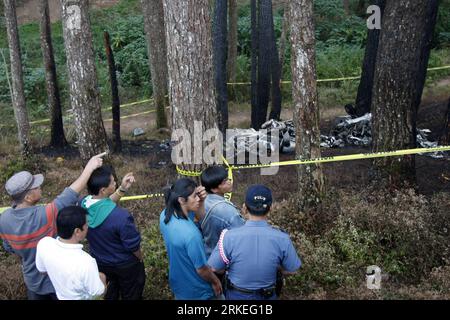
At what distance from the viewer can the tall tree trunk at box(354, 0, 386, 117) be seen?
44.4ft

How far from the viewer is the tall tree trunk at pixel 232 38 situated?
17.5 metres

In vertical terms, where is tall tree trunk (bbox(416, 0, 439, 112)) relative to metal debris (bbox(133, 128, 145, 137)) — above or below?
above

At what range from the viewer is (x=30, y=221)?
4.12m

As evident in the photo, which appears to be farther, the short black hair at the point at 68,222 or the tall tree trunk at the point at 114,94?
the tall tree trunk at the point at 114,94

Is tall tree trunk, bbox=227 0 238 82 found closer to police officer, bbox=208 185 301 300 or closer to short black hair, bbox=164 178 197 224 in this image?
short black hair, bbox=164 178 197 224

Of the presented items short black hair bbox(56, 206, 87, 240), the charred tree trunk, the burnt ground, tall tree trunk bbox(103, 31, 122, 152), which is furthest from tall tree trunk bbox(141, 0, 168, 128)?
short black hair bbox(56, 206, 87, 240)

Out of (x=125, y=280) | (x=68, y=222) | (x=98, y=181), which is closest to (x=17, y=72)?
(x=98, y=181)

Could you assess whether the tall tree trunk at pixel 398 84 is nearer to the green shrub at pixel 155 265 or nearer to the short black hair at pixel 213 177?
the green shrub at pixel 155 265

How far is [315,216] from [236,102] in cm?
1221

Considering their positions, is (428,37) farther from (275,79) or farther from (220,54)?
(220,54)

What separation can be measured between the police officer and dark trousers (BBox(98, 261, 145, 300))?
3.44 ft

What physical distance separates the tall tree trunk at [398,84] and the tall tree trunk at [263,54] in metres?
5.41

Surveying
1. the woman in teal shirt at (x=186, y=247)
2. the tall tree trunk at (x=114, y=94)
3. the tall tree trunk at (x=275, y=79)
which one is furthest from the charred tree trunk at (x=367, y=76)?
the woman in teal shirt at (x=186, y=247)

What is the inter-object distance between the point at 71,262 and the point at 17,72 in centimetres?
872
